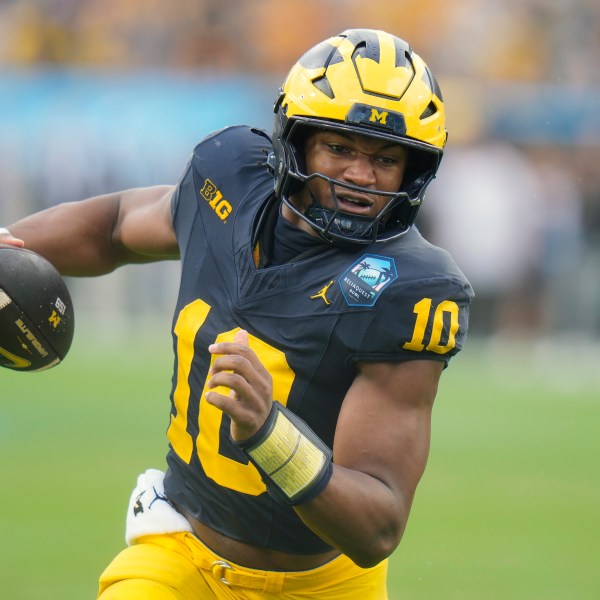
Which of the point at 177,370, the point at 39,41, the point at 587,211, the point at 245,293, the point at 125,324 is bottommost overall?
the point at 125,324

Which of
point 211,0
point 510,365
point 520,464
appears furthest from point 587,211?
point 520,464

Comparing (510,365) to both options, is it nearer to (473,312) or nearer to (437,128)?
(473,312)

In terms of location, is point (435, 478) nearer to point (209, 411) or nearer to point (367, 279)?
point (209, 411)

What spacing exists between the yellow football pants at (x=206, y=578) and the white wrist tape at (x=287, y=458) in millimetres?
576

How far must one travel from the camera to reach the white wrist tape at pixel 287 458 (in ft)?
9.29

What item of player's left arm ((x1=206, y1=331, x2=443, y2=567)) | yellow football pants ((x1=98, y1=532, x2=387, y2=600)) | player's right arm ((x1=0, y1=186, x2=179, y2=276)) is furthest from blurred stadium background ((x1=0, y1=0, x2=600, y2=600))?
player's left arm ((x1=206, y1=331, x2=443, y2=567))

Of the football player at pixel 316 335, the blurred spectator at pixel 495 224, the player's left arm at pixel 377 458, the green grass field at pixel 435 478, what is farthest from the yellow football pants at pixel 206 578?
the blurred spectator at pixel 495 224

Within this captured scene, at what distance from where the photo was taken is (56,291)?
3592 millimetres

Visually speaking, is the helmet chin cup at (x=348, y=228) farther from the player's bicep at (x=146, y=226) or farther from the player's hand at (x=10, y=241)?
the player's hand at (x=10, y=241)

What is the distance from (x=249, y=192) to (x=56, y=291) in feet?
2.01

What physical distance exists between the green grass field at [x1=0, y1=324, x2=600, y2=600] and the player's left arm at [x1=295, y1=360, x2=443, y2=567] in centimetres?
278

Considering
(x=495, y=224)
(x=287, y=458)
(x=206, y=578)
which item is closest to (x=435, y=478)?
(x=206, y=578)

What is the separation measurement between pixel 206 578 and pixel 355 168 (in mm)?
1157

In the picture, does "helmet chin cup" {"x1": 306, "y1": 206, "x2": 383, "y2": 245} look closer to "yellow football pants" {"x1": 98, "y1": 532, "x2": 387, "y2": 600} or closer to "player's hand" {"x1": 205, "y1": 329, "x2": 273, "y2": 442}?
"player's hand" {"x1": 205, "y1": 329, "x2": 273, "y2": 442}
